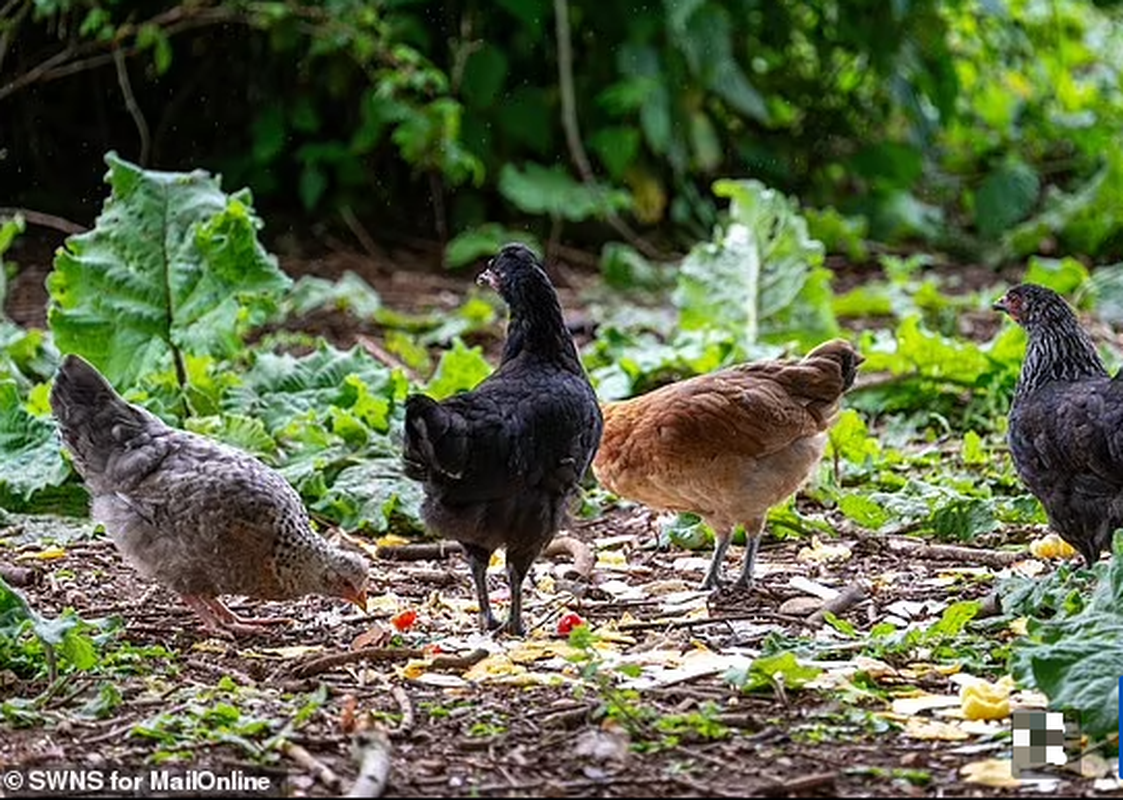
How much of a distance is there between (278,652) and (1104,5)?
8289 mm

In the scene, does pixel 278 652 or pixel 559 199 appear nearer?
pixel 278 652

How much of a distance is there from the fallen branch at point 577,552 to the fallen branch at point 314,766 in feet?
6.42

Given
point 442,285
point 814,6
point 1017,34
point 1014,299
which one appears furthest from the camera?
point 1017,34

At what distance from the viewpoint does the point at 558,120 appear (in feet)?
37.8

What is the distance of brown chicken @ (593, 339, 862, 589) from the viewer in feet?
17.9

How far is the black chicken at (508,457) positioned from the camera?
15.6 ft

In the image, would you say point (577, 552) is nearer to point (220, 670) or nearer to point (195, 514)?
point (195, 514)

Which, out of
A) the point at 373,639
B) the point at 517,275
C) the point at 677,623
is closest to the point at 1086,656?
the point at 677,623

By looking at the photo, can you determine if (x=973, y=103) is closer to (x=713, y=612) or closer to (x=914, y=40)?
(x=914, y=40)

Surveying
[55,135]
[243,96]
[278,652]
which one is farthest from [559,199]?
[278,652]

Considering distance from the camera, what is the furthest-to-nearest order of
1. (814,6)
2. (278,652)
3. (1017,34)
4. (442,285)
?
(1017,34), (814,6), (442,285), (278,652)

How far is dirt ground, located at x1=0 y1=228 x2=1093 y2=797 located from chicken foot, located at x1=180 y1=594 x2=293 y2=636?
4 cm

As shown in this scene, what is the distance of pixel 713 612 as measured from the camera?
5.26m

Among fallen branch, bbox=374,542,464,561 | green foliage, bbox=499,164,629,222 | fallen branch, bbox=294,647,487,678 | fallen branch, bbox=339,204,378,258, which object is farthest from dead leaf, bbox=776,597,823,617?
fallen branch, bbox=339,204,378,258
